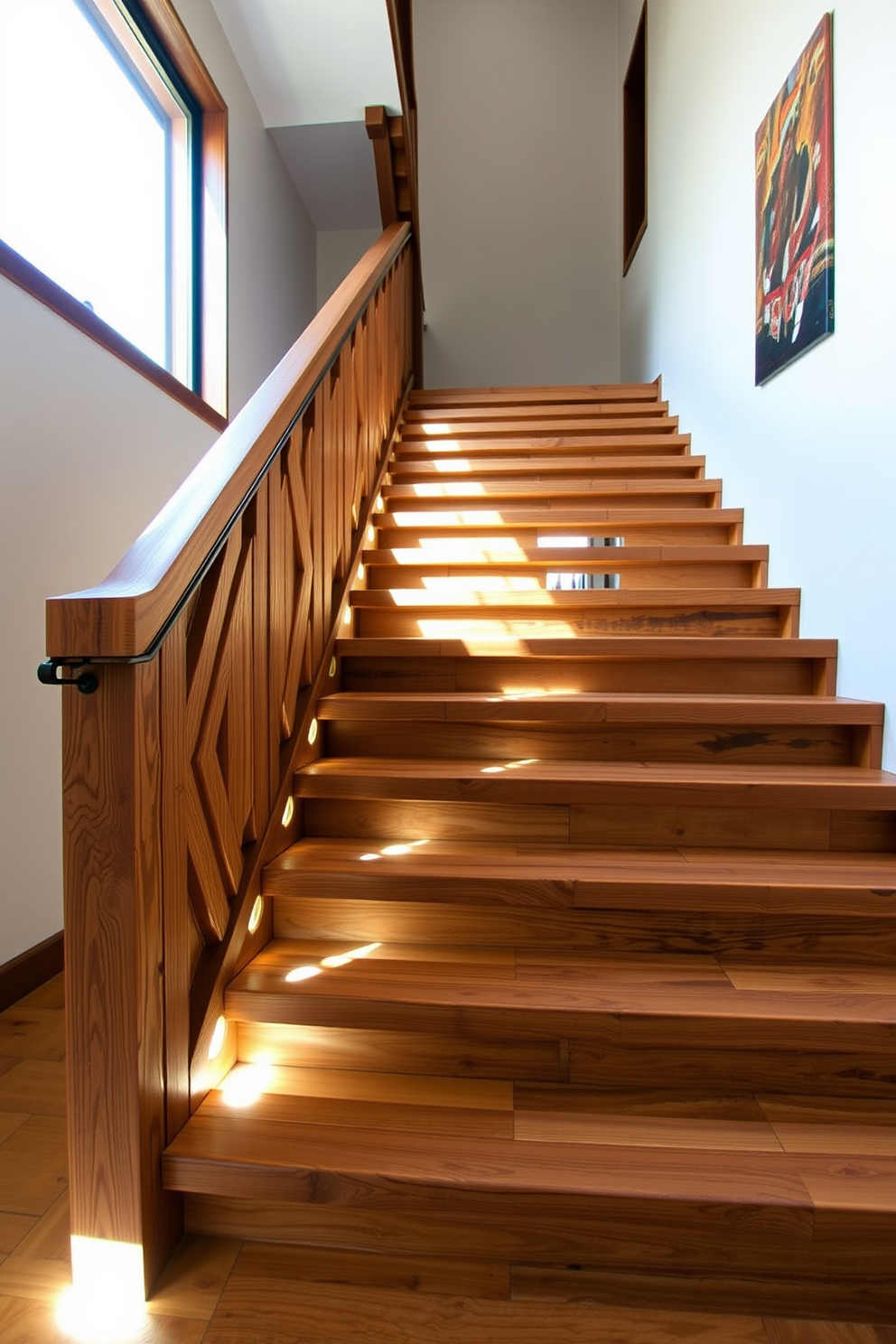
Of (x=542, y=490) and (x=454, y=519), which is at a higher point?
(x=542, y=490)

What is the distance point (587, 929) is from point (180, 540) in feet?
3.42

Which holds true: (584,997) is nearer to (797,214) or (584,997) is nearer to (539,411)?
(797,214)

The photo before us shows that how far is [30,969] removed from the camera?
1856 mm

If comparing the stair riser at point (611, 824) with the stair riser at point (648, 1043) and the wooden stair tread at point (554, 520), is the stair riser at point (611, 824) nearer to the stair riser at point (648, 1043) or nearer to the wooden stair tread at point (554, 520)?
the stair riser at point (648, 1043)

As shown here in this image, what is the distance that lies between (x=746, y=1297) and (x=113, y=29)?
3807mm

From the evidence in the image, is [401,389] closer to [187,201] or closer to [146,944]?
[187,201]

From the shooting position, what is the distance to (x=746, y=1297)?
105 centimetres

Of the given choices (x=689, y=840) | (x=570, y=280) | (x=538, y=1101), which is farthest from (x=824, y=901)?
(x=570, y=280)

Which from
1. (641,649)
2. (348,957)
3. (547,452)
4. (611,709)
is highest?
(547,452)

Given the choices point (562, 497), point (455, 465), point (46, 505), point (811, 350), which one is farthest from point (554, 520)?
point (46, 505)

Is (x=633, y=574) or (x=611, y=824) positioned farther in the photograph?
(x=633, y=574)

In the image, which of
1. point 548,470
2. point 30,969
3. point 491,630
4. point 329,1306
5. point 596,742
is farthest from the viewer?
point 548,470

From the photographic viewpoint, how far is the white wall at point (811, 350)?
187 cm

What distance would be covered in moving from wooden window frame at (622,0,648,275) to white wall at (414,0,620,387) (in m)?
0.48
